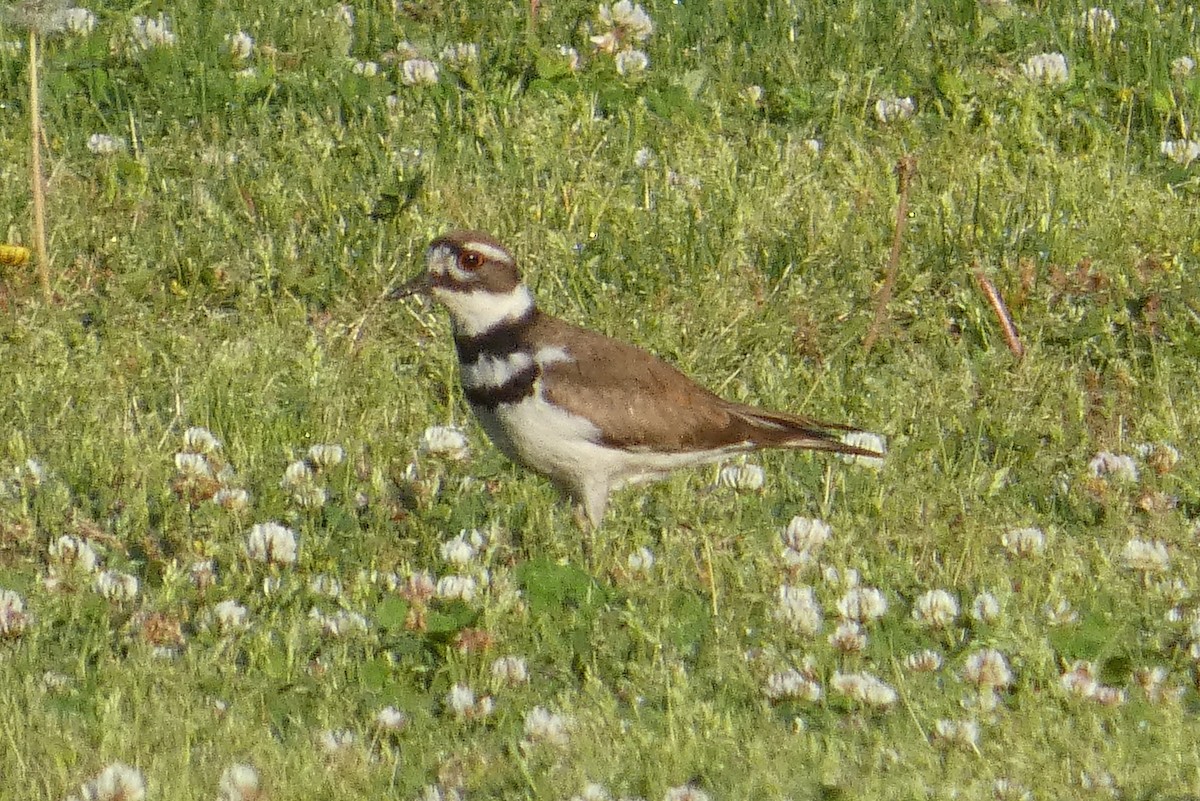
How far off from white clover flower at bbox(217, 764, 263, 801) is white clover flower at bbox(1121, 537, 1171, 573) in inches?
104

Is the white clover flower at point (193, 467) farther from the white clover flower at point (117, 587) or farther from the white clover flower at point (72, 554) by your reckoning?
the white clover flower at point (117, 587)

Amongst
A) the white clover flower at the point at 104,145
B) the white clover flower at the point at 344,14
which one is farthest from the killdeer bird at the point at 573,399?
the white clover flower at the point at 344,14

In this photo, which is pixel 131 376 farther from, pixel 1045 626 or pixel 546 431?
pixel 1045 626

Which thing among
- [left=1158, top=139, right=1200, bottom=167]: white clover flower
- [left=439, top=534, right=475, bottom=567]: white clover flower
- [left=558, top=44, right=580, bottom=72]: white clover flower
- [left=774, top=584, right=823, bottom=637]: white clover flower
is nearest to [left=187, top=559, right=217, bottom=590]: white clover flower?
[left=439, top=534, right=475, bottom=567]: white clover flower

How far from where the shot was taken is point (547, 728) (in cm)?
480

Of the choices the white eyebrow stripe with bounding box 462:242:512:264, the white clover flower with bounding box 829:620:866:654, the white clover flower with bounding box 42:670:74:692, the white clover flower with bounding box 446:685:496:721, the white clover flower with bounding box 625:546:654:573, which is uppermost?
the white eyebrow stripe with bounding box 462:242:512:264

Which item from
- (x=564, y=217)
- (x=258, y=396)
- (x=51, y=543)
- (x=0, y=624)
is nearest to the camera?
(x=0, y=624)

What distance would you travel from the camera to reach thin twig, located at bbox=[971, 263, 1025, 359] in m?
7.54

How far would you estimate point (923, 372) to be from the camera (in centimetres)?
743

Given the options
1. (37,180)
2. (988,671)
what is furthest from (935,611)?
(37,180)

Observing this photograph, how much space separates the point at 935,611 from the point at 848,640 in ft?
1.05

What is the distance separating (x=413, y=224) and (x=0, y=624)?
3.05 m

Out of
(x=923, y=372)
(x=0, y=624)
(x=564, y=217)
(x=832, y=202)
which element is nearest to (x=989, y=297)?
(x=923, y=372)

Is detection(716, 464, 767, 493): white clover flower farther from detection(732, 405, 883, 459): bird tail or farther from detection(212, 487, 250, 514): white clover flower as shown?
detection(212, 487, 250, 514): white clover flower
